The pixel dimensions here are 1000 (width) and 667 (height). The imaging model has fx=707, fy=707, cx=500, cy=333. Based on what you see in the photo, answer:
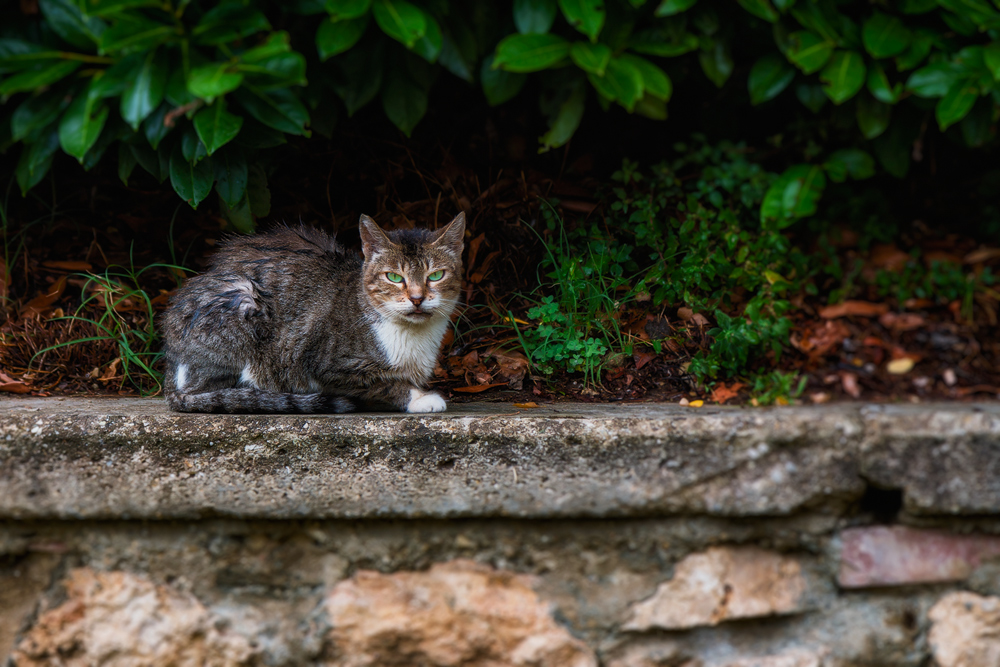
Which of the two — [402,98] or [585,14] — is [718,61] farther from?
[402,98]

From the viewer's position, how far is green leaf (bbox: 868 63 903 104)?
2219 mm

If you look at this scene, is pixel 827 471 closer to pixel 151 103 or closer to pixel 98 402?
pixel 151 103

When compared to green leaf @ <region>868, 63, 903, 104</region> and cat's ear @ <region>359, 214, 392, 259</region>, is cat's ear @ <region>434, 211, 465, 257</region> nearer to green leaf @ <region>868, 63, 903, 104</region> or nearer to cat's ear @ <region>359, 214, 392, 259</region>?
cat's ear @ <region>359, 214, 392, 259</region>

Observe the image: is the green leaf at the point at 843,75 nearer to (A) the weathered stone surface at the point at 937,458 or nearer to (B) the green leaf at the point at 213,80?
(A) the weathered stone surface at the point at 937,458

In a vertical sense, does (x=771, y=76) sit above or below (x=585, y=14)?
below

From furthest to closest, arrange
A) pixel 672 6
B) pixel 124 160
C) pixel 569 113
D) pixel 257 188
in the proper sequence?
pixel 257 188 < pixel 124 160 < pixel 569 113 < pixel 672 6

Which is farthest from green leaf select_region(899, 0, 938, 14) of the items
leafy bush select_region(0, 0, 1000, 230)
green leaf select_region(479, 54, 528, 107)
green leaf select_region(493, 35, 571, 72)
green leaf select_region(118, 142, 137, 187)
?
green leaf select_region(118, 142, 137, 187)

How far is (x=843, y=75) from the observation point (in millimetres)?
2217

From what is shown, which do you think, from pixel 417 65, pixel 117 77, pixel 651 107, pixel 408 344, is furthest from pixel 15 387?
pixel 651 107

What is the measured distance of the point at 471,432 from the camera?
85.0 inches

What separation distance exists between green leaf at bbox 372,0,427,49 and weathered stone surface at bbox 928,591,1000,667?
225 centimetres

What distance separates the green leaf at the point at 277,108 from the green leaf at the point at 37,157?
65 cm

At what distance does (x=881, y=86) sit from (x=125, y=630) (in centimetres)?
291

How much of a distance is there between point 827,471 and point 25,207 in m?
3.54
